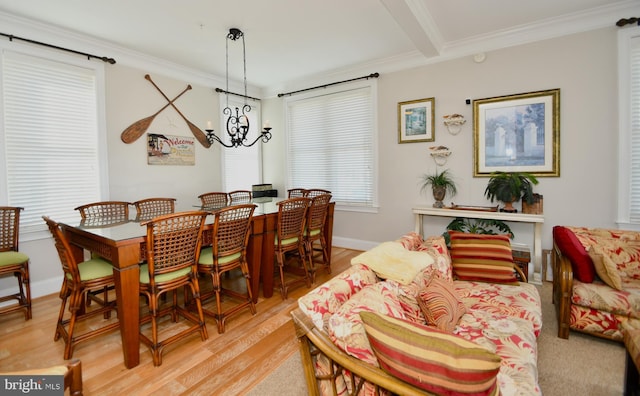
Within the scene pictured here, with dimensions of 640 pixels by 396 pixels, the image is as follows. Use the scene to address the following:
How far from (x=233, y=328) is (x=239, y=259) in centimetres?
58

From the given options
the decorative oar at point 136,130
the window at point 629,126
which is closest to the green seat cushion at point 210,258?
the decorative oar at point 136,130

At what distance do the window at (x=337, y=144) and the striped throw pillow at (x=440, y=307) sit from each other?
9.32 feet

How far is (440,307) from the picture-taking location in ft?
5.34

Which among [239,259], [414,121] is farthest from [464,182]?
[239,259]

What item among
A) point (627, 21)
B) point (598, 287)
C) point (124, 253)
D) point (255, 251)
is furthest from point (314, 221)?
point (627, 21)

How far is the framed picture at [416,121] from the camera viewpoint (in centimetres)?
404

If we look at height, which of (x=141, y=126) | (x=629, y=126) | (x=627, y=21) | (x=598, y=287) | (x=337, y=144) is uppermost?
(x=627, y=21)

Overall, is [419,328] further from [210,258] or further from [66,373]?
[210,258]

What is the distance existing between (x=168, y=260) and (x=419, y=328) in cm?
A: 182

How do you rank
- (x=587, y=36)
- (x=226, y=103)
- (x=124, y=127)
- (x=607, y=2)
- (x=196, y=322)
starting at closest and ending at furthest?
(x=196, y=322), (x=607, y=2), (x=587, y=36), (x=124, y=127), (x=226, y=103)

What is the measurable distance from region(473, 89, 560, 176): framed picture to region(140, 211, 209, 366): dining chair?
11.0 feet

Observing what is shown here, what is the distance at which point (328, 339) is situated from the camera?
1.20m

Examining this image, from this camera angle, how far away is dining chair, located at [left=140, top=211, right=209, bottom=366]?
204cm

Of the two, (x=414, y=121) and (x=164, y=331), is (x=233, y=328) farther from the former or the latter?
(x=414, y=121)
